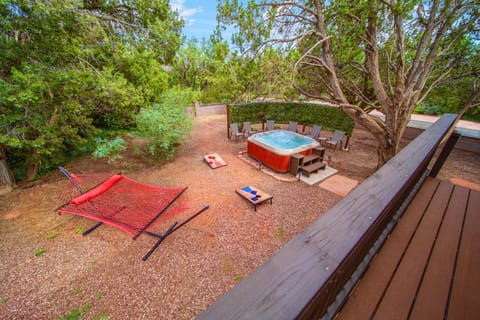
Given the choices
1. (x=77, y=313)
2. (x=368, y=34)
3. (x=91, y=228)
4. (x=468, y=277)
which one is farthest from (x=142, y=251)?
(x=368, y=34)

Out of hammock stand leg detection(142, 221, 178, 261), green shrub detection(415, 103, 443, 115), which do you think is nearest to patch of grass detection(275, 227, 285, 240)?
hammock stand leg detection(142, 221, 178, 261)

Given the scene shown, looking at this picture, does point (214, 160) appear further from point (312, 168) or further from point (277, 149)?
point (312, 168)

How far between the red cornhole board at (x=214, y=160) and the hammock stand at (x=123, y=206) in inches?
98.1

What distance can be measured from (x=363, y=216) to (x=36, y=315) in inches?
186

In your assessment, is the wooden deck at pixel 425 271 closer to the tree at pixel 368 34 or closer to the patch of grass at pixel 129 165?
the tree at pixel 368 34

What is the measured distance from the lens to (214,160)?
7715 mm

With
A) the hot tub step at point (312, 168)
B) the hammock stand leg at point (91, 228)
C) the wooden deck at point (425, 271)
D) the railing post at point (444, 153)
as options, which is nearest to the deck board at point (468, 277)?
the wooden deck at point (425, 271)

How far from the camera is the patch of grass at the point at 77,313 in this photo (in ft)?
8.91

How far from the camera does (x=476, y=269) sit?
146cm

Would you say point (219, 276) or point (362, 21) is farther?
point (362, 21)

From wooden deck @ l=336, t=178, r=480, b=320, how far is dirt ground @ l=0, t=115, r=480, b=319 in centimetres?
250

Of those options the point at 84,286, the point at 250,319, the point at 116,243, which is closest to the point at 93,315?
the point at 84,286

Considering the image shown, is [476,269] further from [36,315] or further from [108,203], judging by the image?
[108,203]

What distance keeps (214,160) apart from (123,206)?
13.1 ft
